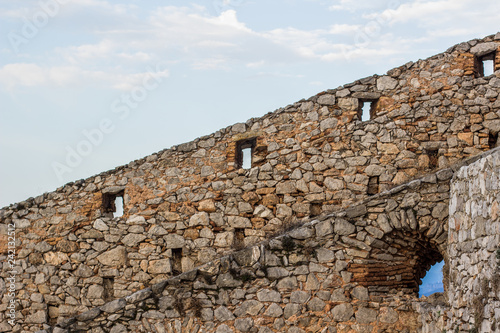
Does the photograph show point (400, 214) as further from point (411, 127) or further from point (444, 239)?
point (411, 127)

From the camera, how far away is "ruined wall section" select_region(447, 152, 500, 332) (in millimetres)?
7059

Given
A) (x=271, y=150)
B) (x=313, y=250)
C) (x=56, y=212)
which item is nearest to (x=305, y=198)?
(x=271, y=150)

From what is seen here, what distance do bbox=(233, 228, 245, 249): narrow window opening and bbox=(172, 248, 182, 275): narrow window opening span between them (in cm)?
113

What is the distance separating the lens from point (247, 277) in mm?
9984

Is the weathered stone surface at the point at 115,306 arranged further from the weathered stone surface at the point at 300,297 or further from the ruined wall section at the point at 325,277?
the weathered stone surface at the point at 300,297

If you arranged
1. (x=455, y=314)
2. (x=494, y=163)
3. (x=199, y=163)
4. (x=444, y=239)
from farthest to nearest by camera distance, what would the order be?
(x=199, y=163)
(x=444, y=239)
(x=455, y=314)
(x=494, y=163)

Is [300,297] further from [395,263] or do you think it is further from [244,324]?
[395,263]

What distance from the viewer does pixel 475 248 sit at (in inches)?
308

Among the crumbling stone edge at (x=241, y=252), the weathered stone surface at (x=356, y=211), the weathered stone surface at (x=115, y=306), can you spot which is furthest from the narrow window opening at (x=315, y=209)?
the weathered stone surface at (x=115, y=306)

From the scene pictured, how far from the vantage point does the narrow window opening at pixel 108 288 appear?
13.4m

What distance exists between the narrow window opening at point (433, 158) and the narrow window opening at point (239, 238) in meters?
3.79

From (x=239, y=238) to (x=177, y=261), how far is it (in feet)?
4.31

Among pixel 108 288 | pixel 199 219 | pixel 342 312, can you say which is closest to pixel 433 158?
pixel 342 312

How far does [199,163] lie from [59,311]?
403cm
